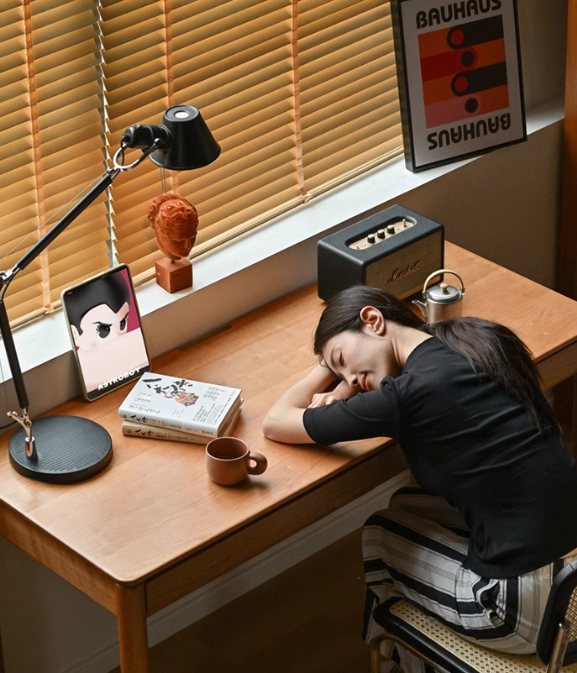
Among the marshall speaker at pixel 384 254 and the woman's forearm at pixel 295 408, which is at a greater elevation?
the marshall speaker at pixel 384 254

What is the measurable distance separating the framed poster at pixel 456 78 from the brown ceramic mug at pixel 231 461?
1.18 m

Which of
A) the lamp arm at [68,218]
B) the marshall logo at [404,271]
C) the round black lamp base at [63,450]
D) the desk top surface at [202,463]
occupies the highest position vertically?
the lamp arm at [68,218]

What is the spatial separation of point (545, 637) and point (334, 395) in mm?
631

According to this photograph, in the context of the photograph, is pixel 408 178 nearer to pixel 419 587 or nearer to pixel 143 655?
pixel 419 587

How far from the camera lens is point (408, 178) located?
2.87 meters

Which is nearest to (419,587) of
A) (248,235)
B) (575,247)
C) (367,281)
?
(367,281)

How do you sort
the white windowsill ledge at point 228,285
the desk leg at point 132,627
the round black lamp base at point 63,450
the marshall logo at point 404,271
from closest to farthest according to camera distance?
1. the desk leg at point 132,627
2. the round black lamp base at point 63,450
3. the white windowsill ledge at point 228,285
4. the marshall logo at point 404,271

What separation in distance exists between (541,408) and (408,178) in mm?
1048

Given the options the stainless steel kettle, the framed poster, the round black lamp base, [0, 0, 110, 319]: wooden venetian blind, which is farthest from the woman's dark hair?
the framed poster

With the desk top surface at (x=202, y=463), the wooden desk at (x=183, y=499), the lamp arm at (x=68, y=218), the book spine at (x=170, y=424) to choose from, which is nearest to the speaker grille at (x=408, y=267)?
the desk top surface at (x=202, y=463)

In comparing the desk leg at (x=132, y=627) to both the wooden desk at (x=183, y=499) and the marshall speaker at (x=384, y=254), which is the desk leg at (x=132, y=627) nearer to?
the wooden desk at (x=183, y=499)

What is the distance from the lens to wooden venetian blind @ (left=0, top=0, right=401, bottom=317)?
218 centimetres

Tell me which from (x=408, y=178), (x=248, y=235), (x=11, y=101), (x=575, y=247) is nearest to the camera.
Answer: (x=11, y=101)

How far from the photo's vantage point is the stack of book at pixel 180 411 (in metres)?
2.08
